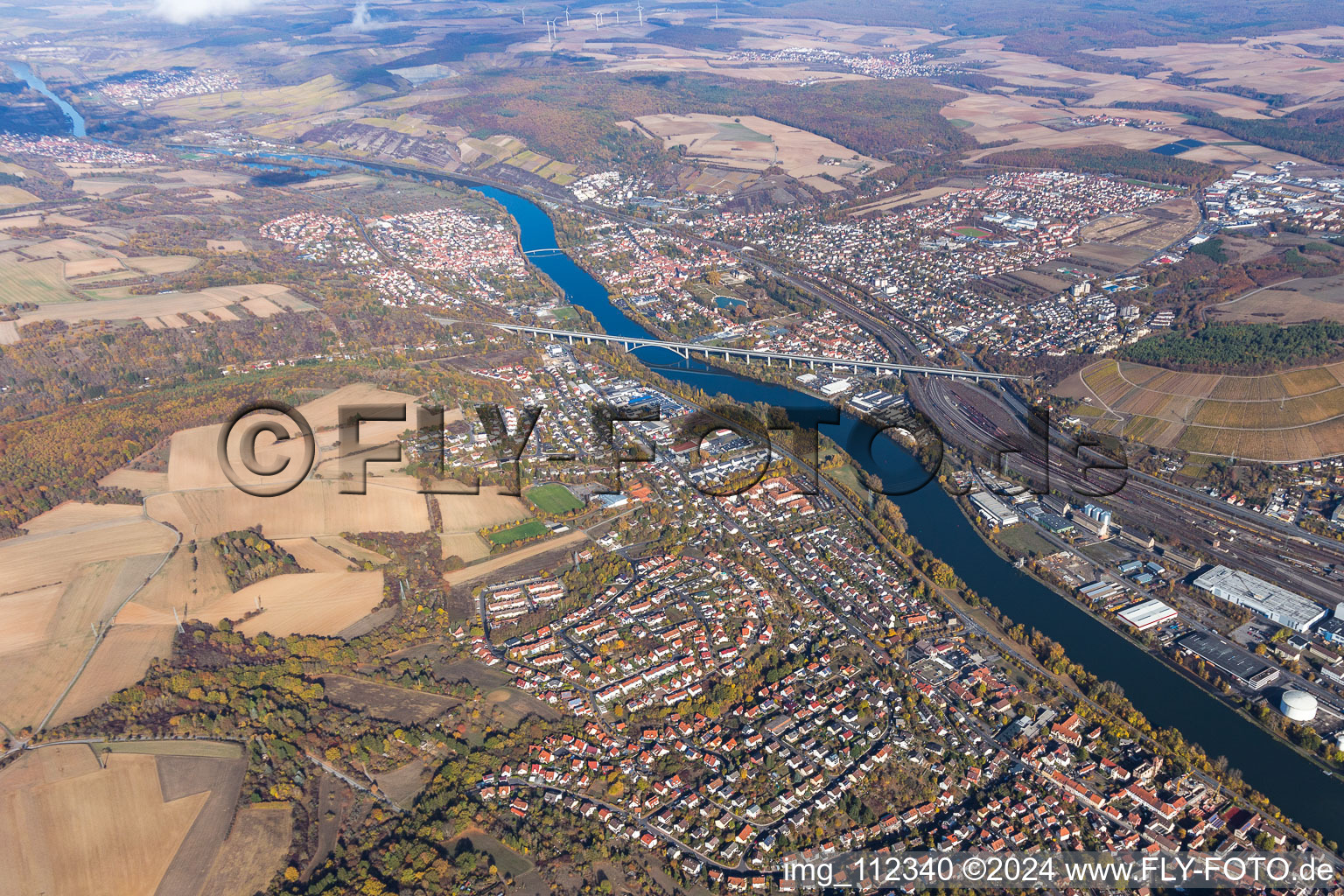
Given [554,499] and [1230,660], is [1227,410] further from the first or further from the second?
[554,499]

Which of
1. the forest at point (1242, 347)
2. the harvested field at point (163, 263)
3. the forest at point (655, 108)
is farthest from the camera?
the forest at point (655, 108)

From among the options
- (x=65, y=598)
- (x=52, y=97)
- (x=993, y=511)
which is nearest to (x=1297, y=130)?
(x=993, y=511)

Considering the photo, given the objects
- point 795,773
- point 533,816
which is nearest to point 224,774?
point 533,816

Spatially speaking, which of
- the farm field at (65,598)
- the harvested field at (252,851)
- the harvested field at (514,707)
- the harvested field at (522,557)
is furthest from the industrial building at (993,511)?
the farm field at (65,598)

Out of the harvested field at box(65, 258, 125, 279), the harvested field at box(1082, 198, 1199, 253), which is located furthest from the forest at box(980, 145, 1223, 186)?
the harvested field at box(65, 258, 125, 279)

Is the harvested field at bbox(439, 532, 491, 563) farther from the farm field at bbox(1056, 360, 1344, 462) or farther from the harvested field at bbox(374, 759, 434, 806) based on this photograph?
the farm field at bbox(1056, 360, 1344, 462)

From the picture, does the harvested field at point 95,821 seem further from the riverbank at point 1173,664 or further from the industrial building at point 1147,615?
the industrial building at point 1147,615
